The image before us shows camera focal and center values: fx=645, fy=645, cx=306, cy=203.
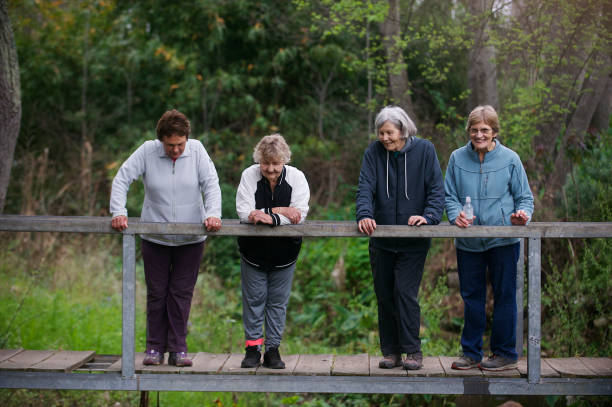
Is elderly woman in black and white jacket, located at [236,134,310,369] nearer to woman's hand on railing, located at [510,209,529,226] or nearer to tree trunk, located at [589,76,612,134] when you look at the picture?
woman's hand on railing, located at [510,209,529,226]

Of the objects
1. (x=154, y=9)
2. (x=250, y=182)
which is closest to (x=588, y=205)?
(x=250, y=182)

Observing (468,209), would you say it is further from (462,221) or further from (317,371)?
(317,371)

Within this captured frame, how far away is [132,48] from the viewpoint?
42.1 feet

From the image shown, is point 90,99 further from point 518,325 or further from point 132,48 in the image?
point 518,325

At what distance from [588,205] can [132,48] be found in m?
9.39

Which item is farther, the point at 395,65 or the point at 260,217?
the point at 395,65

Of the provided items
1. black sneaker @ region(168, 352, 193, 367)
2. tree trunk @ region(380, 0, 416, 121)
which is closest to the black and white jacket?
black sneaker @ region(168, 352, 193, 367)

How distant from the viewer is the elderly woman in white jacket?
405cm

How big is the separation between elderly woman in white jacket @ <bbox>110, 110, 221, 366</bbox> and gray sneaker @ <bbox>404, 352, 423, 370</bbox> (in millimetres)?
1381

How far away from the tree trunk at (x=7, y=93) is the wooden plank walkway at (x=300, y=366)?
1541 millimetres

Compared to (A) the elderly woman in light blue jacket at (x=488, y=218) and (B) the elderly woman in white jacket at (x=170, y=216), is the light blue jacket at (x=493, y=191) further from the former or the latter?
(B) the elderly woman in white jacket at (x=170, y=216)

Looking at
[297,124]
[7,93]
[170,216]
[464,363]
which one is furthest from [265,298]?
[297,124]

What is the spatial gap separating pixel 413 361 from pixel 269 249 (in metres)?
1.15

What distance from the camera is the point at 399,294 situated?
4020 millimetres
